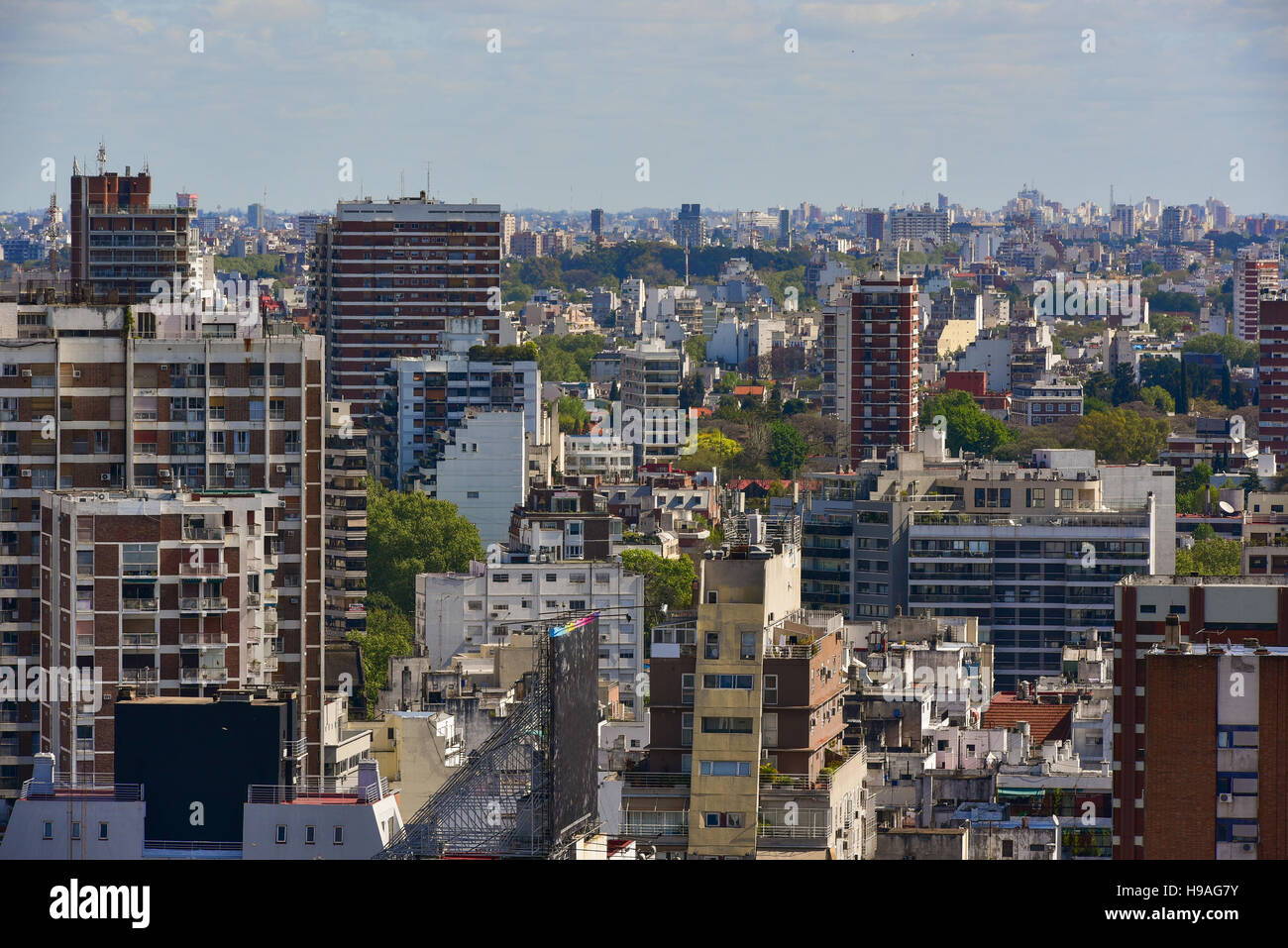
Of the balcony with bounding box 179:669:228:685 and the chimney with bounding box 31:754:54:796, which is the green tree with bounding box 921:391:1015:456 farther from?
the chimney with bounding box 31:754:54:796

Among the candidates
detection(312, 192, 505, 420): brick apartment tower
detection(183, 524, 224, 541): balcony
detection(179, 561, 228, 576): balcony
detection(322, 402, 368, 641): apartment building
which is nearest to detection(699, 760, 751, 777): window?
detection(179, 561, 228, 576): balcony

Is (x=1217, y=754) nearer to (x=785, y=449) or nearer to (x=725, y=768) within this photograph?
(x=725, y=768)

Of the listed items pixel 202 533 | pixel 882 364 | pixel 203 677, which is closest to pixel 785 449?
pixel 882 364

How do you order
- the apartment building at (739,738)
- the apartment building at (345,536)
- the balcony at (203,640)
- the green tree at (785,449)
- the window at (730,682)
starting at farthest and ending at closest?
the green tree at (785,449)
the apartment building at (345,536)
the balcony at (203,640)
the window at (730,682)
the apartment building at (739,738)

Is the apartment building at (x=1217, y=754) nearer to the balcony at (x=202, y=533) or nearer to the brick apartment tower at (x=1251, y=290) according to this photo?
the balcony at (x=202, y=533)

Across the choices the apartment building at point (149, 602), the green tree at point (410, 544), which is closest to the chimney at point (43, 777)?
the apartment building at point (149, 602)

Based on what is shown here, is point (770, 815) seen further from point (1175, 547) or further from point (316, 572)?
point (1175, 547)
